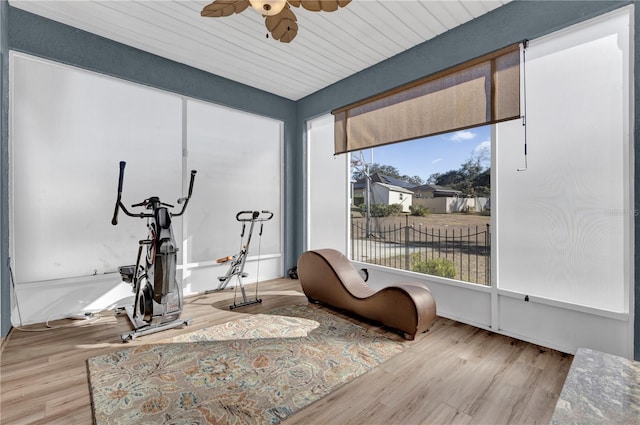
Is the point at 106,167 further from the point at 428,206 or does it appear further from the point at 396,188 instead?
the point at 428,206

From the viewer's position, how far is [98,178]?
129 inches

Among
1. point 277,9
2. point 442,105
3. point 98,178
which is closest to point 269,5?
point 277,9

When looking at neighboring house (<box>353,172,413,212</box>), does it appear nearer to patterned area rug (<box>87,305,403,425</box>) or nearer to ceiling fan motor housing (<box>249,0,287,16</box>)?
patterned area rug (<box>87,305,403,425</box>)

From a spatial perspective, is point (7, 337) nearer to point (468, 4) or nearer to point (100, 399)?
point (100, 399)

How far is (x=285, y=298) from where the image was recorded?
3848 mm

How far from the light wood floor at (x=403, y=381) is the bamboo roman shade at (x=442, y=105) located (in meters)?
2.08

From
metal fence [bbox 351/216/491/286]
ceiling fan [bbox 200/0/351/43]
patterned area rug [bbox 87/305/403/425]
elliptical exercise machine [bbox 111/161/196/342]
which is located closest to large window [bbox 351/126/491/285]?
metal fence [bbox 351/216/491/286]

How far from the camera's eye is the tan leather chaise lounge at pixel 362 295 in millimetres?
2557

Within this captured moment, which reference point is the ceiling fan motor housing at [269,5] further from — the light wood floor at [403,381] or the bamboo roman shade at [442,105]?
the light wood floor at [403,381]

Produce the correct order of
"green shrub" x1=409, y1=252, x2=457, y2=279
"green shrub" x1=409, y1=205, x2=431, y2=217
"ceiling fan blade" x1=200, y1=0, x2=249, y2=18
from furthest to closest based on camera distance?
1. "green shrub" x1=409, y1=205, x2=431, y2=217
2. "green shrub" x1=409, y1=252, x2=457, y2=279
3. "ceiling fan blade" x1=200, y1=0, x2=249, y2=18

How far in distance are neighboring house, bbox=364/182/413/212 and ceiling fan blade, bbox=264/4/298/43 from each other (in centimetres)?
257

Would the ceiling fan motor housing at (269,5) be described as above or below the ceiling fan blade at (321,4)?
below

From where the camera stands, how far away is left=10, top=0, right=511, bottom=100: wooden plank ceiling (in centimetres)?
274

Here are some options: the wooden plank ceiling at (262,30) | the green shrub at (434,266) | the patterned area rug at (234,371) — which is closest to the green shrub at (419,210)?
the green shrub at (434,266)
